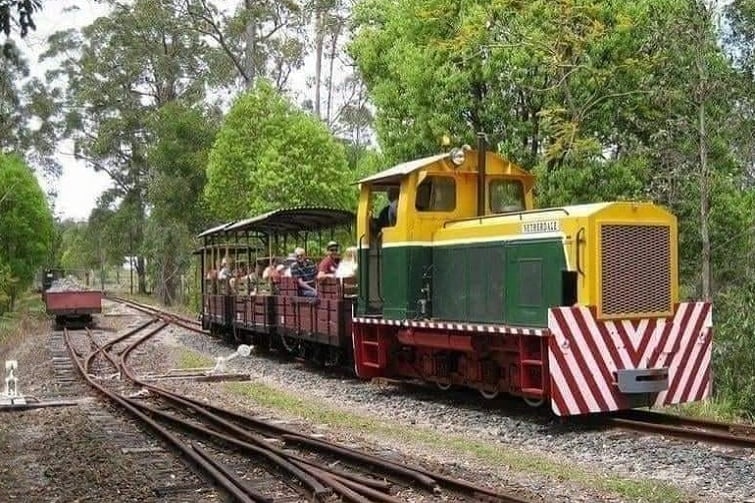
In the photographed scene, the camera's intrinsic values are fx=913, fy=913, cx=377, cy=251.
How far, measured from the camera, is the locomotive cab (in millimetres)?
12078

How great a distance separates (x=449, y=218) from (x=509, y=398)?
2493 mm

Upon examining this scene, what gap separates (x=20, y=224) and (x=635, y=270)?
98.6 feet

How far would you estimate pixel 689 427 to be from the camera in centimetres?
925

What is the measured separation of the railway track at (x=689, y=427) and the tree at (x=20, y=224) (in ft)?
90.9

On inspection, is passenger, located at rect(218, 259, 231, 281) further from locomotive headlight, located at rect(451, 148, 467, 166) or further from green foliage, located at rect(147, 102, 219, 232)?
green foliage, located at rect(147, 102, 219, 232)

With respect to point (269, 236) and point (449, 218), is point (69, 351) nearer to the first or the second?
point (269, 236)

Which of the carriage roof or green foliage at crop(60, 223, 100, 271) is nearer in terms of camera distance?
the carriage roof

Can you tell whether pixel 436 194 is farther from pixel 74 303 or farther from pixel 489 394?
pixel 74 303

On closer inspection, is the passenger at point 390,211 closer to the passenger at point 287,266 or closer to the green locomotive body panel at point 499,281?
the green locomotive body panel at point 499,281

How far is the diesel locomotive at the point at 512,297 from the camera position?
379 inches

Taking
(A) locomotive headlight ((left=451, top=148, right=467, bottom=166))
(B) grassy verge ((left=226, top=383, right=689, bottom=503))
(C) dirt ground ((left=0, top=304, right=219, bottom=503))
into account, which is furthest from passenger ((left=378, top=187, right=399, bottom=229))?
(C) dirt ground ((left=0, top=304, right=219, bottom=503))

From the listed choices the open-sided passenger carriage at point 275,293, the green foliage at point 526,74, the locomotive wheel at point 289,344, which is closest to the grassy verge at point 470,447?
the open-sided passenger carriage at point 275,293

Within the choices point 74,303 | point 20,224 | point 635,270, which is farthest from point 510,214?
point 20,224

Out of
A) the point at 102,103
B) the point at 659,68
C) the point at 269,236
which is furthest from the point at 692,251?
the point at 102,103
